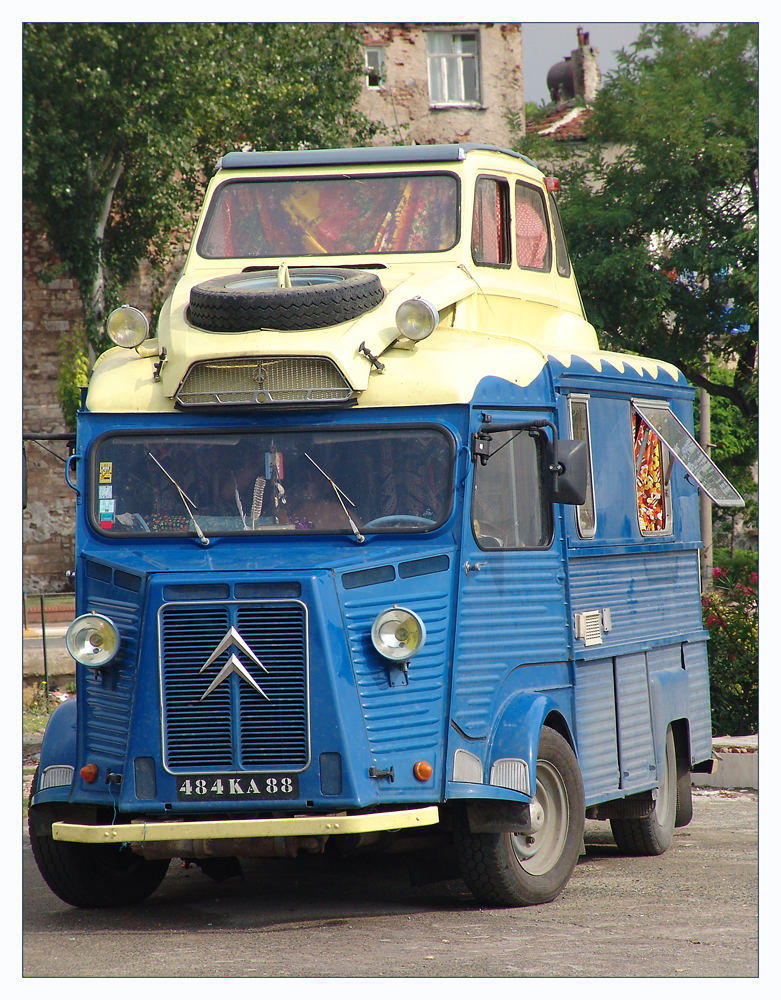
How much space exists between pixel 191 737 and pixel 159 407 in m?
1.76

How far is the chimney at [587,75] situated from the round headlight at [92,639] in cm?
1002

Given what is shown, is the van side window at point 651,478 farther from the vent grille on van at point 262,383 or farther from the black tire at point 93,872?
the black tire at point 93,872

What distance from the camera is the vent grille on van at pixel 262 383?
25.7 feet

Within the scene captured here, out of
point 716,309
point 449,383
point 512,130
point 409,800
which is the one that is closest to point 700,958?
point 409,800

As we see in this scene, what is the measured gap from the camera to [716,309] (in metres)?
17.7

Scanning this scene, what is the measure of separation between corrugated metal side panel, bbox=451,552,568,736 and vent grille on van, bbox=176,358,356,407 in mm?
1171

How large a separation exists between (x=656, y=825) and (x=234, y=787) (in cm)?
380

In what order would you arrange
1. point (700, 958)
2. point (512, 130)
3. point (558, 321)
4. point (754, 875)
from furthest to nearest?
1. point (512, 130)
2. point (558, 321)
3. point (754, 875)
4. point (700, 958)

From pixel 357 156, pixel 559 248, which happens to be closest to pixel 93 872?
pixel 357 156

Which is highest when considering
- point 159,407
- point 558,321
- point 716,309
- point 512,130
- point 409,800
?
point 512,130

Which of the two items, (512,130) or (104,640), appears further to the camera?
(512,130)

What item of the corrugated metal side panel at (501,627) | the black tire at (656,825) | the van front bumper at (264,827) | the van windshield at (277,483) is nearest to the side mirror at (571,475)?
the corrugated metal side panel at (501,627)

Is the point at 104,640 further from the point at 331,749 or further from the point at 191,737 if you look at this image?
the point at 331,749

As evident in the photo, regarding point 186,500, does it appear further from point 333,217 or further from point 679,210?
point 679,210
